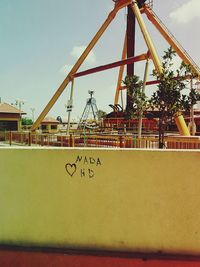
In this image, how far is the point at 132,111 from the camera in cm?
1795

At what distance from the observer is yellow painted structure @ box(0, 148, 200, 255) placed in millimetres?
4383

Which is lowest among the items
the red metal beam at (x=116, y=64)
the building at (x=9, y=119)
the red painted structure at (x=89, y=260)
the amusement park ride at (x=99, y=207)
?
the red painted structure at (x=89, y=260)

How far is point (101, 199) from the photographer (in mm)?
4492

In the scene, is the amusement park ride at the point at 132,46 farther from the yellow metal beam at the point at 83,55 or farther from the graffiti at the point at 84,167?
the graffiti at the point at 84,167

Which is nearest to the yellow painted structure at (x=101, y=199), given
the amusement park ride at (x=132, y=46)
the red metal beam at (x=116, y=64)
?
the amusement park ride at (x=132, y=46)

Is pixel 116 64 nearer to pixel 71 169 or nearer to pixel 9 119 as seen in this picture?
pixel 9 119

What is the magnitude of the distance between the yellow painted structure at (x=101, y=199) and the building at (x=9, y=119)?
109ft

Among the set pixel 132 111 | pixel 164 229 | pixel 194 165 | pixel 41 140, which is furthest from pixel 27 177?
pixel 41 140

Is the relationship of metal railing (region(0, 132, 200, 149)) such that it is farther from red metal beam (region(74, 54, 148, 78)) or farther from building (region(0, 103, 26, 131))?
building (region(0, 103, 26, 131))

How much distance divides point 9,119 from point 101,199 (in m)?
34.3

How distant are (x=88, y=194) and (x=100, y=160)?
60cm

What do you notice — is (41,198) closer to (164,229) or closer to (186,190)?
(164,229)

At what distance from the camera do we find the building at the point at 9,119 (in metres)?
36.0

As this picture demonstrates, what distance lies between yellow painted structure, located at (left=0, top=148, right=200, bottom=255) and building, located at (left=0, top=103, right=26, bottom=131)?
33106 mm
